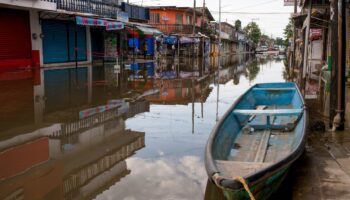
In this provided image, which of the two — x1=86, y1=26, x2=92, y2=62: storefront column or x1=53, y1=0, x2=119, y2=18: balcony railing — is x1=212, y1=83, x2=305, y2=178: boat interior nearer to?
x1=53, y1=0, x2=119, y2=18: balcony railing

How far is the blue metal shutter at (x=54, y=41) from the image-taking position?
81.4 ft

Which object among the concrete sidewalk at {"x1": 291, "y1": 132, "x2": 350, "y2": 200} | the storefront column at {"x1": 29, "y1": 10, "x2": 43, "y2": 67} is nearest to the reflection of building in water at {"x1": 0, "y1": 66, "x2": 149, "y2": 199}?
the concrete sidewalk at {"x1": 291, "y1": 132, "x2": 350, "y2": 200}

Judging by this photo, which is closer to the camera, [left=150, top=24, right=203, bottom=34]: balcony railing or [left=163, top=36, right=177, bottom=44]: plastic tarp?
[left=163, top=36, right=177, bottom=44]: plastic tarp

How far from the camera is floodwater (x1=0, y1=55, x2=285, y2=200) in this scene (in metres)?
5.33

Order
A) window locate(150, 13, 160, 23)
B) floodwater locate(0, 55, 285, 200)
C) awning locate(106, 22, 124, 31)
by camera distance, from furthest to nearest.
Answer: window locate(150, 13, 160, 23)
awning locate(106, 22, 124, 31)
floodwater locate(0, 55, 285, 200)

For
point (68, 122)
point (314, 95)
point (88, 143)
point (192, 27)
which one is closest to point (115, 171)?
point (88, 143)

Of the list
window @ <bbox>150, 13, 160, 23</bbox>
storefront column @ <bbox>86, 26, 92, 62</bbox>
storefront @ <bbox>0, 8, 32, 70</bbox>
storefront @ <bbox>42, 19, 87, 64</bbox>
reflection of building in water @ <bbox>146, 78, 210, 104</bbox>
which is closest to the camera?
reflection of building in water @ <bbox>146, 78, 210, 104</bbox>

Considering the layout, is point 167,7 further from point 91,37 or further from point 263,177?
point 263,177

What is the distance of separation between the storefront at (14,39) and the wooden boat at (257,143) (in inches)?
620

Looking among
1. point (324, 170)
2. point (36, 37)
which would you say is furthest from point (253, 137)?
point (36, 37)

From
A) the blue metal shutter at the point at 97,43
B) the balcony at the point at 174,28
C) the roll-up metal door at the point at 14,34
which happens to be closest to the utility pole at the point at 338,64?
the roll-up metal door at the point at 14,34

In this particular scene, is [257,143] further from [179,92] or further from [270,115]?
[179,92]

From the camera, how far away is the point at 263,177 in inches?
154

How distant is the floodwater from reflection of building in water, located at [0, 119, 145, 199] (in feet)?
0.04
